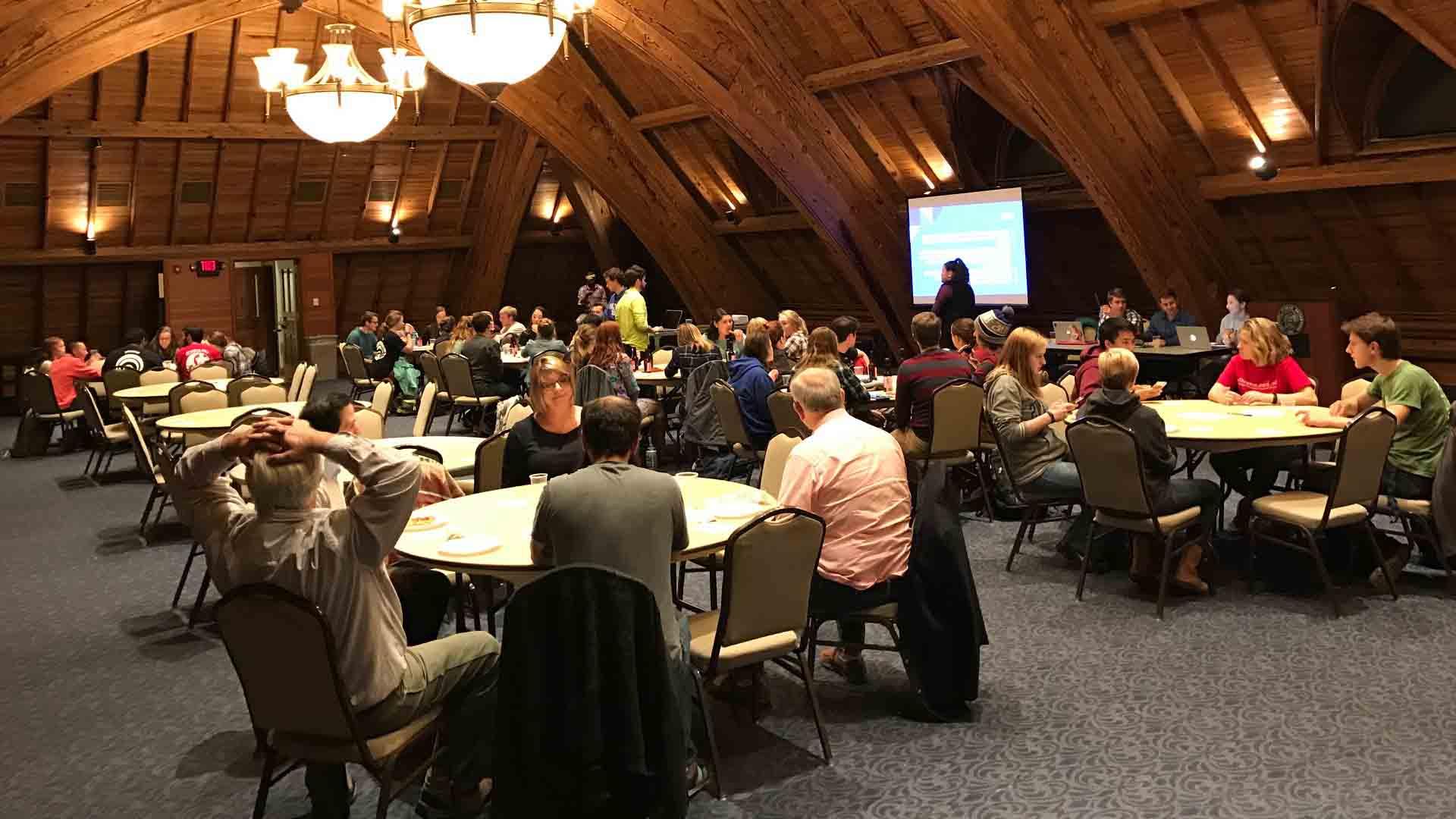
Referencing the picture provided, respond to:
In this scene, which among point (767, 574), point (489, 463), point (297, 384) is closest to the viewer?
point (767, 574)

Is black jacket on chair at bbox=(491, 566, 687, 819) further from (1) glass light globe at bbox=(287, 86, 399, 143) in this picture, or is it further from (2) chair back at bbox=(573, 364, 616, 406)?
(1) glass light globe at bbox=(287, 86, 399, 143)

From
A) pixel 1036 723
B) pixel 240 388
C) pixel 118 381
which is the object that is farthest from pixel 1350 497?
pixel 118 381

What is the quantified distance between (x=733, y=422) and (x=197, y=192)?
467 inches

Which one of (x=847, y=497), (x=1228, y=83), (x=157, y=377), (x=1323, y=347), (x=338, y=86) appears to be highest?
(x=1228, y=83)

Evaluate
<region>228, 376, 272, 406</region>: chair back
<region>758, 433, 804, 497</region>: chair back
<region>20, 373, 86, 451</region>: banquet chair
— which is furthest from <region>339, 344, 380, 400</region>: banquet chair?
<region>758, 433, 804, 497</region>: chair back

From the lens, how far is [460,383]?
11484 millimetres

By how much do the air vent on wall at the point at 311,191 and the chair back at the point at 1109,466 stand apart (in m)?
14.6

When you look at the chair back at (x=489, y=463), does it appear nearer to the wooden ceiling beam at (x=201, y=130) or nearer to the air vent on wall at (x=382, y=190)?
the wooden ceiling beam at (x=201, y=130)

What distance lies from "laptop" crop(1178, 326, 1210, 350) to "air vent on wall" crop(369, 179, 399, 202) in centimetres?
1193

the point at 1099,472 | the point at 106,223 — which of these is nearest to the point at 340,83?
the point at 1099,472

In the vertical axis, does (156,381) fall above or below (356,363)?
below

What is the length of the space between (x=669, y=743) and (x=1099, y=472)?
3078 mm

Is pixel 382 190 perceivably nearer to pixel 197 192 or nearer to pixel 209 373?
pixel 197 192

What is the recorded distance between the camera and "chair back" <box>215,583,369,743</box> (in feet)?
10.2
